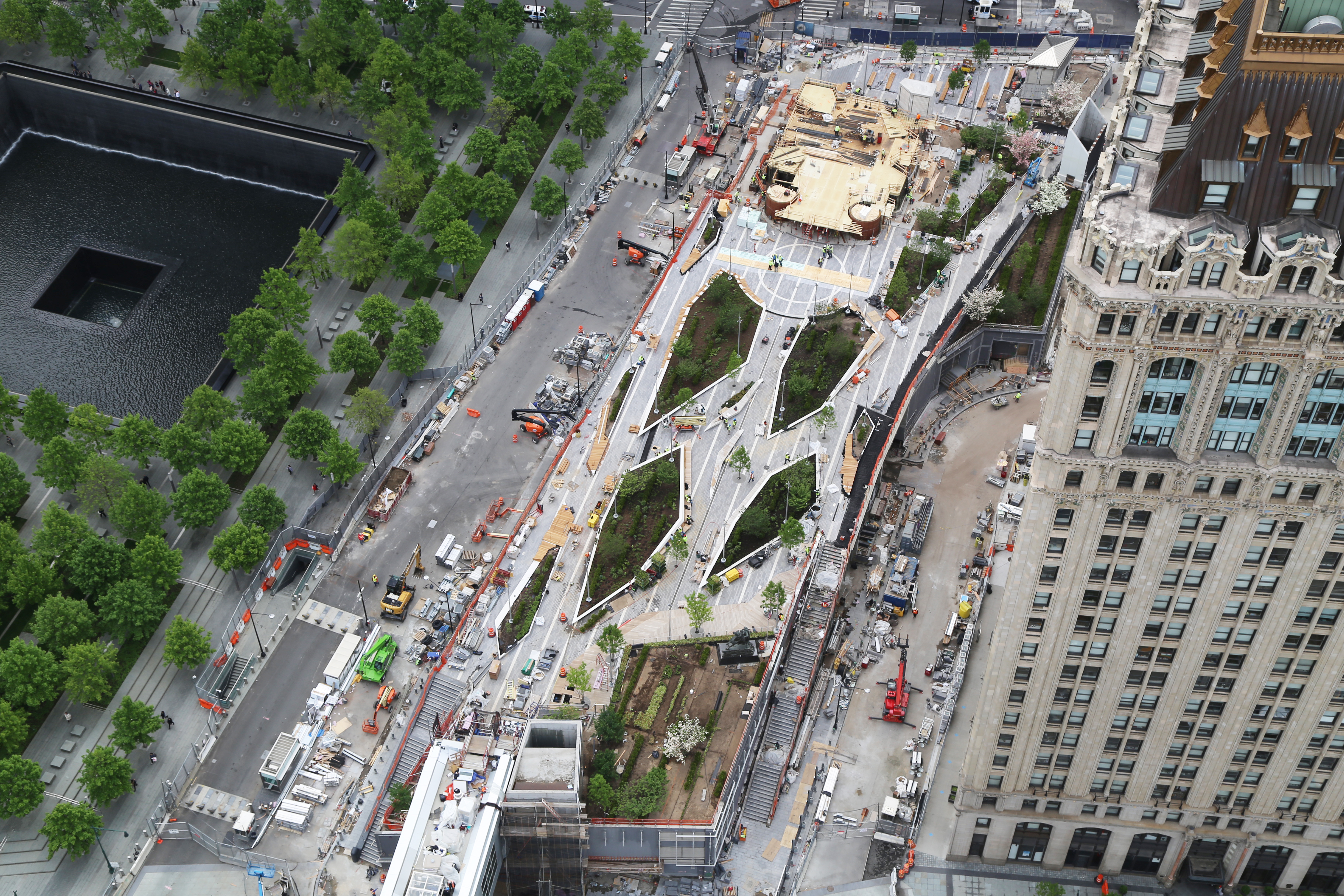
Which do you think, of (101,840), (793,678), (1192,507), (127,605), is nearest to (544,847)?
(793,678)

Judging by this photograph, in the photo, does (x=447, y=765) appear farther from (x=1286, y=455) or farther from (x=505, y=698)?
(x=1286, y=455)

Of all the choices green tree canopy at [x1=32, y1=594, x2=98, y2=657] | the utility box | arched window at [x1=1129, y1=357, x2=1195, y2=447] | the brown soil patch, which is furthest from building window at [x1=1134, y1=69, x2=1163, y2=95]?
green tree canopy at [x1=32, y1=594, x2=98, y2=657]

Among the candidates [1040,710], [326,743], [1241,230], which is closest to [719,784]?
[1040,710]

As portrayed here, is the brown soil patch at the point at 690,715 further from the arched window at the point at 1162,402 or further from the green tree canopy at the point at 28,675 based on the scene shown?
the green tree canopy at the point at 28,675

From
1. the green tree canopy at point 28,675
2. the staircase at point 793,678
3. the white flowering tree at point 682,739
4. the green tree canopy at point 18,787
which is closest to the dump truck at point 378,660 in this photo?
the green tree canopy at point 28,675

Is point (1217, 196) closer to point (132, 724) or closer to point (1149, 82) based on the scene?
point (1149, 82)

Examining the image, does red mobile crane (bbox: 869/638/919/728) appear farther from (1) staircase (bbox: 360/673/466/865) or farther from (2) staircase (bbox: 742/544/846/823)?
(1) staircase (bbox: 360/673/466/865)
